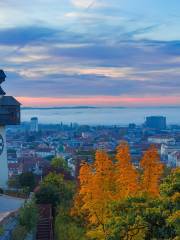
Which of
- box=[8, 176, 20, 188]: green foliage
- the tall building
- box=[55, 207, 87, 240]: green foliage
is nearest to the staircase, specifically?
box=[55, 207, 87, 240]: green foliage

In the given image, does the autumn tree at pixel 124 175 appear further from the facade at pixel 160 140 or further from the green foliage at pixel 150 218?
the facade at pixel 160 140

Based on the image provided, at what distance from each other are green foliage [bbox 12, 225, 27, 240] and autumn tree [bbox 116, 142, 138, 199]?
3353mm

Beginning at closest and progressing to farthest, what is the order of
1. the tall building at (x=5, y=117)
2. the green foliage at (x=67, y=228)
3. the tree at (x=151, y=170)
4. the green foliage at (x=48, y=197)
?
the green foliage at (x=67, y=228)
the tree at (x=151, y=170)
the green foliage at (x=48, y=197)
the tall building at (x=5, y=117)

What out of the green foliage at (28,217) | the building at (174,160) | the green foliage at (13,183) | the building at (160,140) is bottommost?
the building at (174,160)

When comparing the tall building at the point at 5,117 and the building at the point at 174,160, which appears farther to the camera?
the building at the point at 174,160

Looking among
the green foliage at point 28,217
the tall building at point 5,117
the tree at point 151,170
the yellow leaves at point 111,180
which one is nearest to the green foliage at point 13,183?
the tall building at point 5,117

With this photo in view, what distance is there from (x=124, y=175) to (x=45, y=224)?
540 cm

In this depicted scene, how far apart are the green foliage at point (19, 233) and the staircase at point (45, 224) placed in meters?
1.61

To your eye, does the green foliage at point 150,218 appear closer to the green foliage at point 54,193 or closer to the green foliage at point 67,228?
the green foliage at point 67,228

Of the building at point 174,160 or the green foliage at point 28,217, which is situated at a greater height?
the green foliage at point 28,217

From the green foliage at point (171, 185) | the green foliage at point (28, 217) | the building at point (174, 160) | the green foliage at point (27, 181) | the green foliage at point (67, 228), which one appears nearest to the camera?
the green foliage at point (171, 185)

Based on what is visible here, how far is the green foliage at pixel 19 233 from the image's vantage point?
19.6 metres

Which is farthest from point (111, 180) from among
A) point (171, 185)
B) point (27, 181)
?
point (27, 181)

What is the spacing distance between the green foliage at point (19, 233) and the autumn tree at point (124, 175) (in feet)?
11.0
